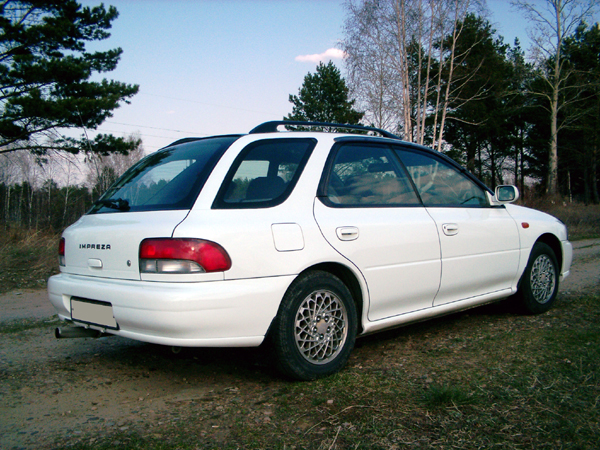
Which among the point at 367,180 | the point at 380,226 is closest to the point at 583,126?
the point at 367,180

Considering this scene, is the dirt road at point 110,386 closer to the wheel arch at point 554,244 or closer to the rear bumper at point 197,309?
the rear bumper at point 197,309

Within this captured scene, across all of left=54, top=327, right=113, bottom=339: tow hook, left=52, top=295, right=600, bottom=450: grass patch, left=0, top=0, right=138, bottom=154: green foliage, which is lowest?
left=52, top=295, right=600, bottom=450: grass patch

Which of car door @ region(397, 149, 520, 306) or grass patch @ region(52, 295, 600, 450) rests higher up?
car door @ region(397, 149, 520, 306)

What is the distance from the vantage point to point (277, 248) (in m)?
2.97

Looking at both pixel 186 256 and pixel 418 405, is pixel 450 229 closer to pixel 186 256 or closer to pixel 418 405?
pixel 418 405

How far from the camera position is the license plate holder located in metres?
3.00

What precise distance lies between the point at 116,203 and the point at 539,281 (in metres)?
3.81

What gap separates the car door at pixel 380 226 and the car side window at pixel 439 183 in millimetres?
151

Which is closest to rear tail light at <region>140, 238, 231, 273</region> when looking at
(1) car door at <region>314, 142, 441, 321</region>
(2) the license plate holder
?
(2) the license plate holder

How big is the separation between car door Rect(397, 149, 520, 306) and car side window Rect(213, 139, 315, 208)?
106cm

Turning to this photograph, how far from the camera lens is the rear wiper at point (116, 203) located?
3307 millimetres

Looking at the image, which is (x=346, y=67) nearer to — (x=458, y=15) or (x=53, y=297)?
(x=458, y=15)

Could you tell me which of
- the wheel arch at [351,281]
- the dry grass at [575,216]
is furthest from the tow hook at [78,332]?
the dry grass at [575,216]

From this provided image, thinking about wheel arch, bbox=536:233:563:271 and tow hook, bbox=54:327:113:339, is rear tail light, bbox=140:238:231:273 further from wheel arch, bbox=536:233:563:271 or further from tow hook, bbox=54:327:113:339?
wheel arch, bbox=536:233:563:271
